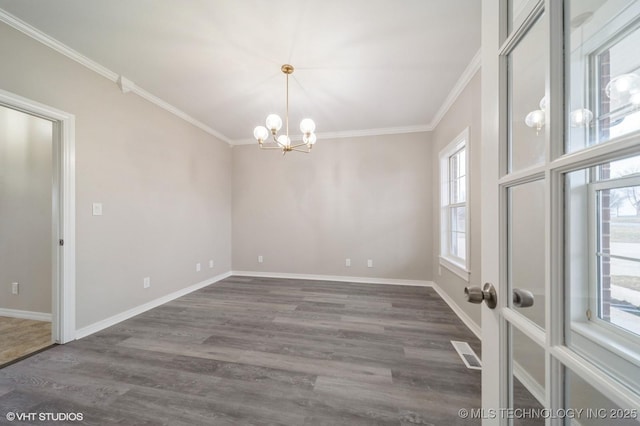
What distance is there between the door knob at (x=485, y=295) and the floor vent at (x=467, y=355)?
5.09 feet

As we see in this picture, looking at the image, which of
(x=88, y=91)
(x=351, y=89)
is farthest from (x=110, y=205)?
(x=351, y=89)

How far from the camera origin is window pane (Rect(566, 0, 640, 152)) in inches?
14.6

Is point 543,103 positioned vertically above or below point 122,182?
below

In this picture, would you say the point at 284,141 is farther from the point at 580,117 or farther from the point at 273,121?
the point at 580,117

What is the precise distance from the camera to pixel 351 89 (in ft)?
8.71

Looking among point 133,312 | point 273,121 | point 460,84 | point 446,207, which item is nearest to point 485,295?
point 273,121

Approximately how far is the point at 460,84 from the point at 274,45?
6.69 ft

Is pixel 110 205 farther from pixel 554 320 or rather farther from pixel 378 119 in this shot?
pixel 378 119

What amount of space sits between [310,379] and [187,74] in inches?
123

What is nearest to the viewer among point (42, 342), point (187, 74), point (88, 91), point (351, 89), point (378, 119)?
point (42, 342)

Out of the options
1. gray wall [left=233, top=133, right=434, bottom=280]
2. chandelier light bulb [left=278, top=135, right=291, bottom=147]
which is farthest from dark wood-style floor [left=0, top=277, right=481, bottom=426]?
chandelier light bulb [left=278, top=135, right=291, bottom=147]

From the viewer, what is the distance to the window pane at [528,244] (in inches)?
19.3

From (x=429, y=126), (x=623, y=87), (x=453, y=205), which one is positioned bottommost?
(x=453, y=205)

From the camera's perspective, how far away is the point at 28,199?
2514 mm
